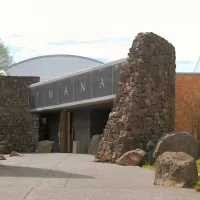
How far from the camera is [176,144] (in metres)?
12.0

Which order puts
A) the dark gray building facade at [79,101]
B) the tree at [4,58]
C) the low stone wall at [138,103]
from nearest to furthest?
the low stone wall at [138,103] → the dark gray building facade at [79,101] → the tree at [4,58]

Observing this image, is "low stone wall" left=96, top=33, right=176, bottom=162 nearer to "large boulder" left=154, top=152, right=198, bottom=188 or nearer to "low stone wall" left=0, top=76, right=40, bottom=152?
"large boulder" left=154, top=152, right=198, bottom=188

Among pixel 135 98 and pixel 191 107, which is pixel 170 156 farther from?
pixel 191 107

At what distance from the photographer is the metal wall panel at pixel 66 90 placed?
20.5 meters

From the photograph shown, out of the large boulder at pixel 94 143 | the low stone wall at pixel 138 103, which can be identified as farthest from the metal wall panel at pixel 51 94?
the low stone wall at pixel 138 103

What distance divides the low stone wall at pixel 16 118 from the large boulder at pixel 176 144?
47.2ft

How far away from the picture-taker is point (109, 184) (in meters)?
8.02

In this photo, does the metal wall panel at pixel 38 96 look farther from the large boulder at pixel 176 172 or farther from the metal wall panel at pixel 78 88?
the large boulder at pixel 176 172

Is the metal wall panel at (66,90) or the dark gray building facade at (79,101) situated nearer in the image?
the dark gray building facade at (79,101)

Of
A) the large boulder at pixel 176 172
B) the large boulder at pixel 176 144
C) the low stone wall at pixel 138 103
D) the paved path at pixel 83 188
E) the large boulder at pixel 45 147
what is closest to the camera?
the paved path at pixel 83 188

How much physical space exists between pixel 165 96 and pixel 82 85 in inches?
184

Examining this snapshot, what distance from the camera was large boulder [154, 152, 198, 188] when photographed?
304 inches

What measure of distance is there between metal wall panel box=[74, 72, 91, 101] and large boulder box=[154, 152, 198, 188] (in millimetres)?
10333

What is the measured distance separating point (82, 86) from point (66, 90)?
212cm
